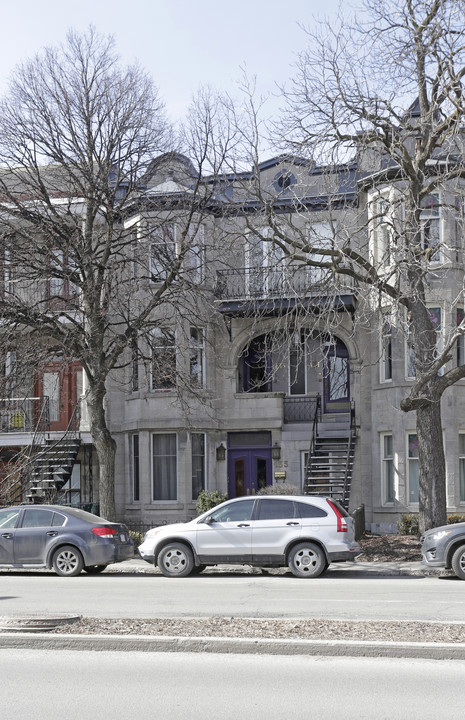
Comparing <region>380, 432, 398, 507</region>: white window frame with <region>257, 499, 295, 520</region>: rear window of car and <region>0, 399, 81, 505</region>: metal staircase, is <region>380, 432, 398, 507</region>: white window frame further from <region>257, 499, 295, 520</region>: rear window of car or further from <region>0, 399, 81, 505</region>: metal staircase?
<region>257, 499, 295, 520</region>: rear window of car

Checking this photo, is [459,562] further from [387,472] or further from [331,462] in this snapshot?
[331,462]

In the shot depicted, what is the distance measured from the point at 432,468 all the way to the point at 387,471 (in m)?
6.88

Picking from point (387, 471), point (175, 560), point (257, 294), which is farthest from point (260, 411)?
point (175, 560)

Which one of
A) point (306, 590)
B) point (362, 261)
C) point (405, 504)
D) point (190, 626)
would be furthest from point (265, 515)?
point (405, 504)

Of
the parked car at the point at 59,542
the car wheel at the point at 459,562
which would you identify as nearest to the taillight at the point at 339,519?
the car wheel at the point at 459,562

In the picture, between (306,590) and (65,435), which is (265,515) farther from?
(65,435)

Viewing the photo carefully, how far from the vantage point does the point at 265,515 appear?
17219 millimetres

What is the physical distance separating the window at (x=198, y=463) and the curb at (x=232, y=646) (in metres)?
18.6

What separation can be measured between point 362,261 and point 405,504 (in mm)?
9170

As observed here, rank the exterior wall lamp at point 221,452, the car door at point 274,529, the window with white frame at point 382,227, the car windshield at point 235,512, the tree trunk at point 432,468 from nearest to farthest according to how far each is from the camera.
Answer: the car door at point 274,529, the car windshield at point 235,512, the window with white frame at point 382,227, the tree trunk at point 432,468, the exterior wall lamp at point 221,452

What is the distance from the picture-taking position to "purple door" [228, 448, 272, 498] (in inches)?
1107

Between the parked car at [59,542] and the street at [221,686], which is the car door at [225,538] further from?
the street at [221,686]

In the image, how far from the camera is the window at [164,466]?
2759cm

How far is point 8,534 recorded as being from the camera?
707 inches
